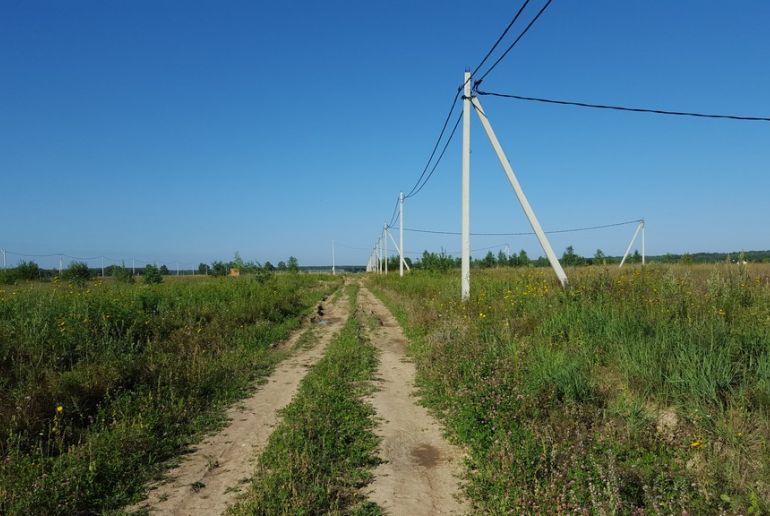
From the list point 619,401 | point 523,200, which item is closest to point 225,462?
point 619,401

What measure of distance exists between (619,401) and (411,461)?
2121 millimetres

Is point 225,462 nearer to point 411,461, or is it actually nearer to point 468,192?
point 411,461

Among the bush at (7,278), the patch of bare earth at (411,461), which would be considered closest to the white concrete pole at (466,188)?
the patch of bare earth at (411,461)

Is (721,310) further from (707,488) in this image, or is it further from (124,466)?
(124,466)

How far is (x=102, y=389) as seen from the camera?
18.3 feet

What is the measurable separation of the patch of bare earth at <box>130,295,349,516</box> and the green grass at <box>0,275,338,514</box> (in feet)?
0.74

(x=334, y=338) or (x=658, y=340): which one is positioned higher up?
(x=658, y=340)

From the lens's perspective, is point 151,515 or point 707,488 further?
point 151,515

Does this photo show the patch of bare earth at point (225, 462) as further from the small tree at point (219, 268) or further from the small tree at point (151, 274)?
the small tree at point (219, 268)

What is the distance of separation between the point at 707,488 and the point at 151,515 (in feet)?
12.7

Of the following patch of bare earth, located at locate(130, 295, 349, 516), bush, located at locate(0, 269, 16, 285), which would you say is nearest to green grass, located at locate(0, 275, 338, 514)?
patch of bare earth, located at locate(130, 295, 349, 516)

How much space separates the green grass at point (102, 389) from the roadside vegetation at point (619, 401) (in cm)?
295

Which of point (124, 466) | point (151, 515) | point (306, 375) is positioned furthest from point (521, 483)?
point (306, 375)

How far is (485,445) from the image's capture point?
4035 mm
